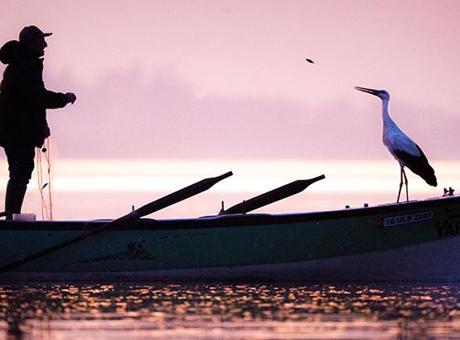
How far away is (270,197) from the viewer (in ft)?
78.6

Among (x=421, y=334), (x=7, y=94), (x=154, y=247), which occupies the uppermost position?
(x=7, y=94)

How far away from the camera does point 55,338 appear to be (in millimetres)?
14625

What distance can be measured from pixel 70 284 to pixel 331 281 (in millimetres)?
3663

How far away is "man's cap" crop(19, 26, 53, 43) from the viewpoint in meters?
22.6

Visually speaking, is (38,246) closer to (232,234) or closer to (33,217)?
(33,217)

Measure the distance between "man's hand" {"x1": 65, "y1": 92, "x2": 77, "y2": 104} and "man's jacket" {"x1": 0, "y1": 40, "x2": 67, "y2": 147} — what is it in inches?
2.6

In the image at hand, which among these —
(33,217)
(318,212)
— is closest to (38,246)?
(33,217)

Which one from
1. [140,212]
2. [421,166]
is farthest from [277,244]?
[421,166]

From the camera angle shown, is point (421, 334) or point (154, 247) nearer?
point (421, 334)

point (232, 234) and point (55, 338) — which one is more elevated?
point (232, 234)

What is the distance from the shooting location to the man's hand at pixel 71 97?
22.4m

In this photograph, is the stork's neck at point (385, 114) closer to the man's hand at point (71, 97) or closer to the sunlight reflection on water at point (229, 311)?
the sunlight reflection on water at point (229, 311)

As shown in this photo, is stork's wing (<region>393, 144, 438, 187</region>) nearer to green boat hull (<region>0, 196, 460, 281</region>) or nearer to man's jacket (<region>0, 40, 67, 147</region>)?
green boat hull (<region>0, 196, 460, 281</region>)

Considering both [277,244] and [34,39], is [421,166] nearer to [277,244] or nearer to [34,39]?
[277,244]
